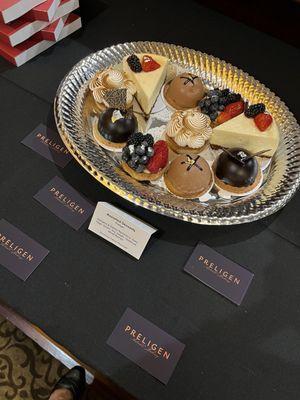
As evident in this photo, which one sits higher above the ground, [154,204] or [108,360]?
[154,204]

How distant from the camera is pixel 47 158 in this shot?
135cm

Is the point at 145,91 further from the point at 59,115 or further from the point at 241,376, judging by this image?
the point at 241,376

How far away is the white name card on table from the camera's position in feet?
3.82

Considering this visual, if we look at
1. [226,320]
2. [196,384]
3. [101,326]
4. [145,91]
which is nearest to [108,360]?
[101,326]

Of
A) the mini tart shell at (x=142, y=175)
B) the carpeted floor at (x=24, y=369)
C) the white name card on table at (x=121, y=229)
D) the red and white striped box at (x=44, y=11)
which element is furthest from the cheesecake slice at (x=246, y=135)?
the carpeted floor at (x=24, y=369)

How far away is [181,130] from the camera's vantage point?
1311 millimetres

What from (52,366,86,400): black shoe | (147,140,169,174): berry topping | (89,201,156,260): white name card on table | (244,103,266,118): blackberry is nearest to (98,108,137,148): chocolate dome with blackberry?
(147,140,169,174): berry topping

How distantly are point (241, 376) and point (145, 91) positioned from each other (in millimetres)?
908

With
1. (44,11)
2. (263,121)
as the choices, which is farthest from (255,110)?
(44,11)

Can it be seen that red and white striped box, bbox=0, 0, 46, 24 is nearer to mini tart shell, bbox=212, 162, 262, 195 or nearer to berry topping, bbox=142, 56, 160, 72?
berry topping, bbox=142, 56, 160, 72

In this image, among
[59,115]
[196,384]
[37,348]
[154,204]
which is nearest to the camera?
[196,384]

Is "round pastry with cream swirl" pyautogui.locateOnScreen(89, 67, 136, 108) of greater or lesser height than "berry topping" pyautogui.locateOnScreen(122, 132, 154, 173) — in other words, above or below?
above

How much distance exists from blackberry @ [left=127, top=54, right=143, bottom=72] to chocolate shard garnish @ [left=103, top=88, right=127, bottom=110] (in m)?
0.14

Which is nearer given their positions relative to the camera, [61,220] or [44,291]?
[44,291]
